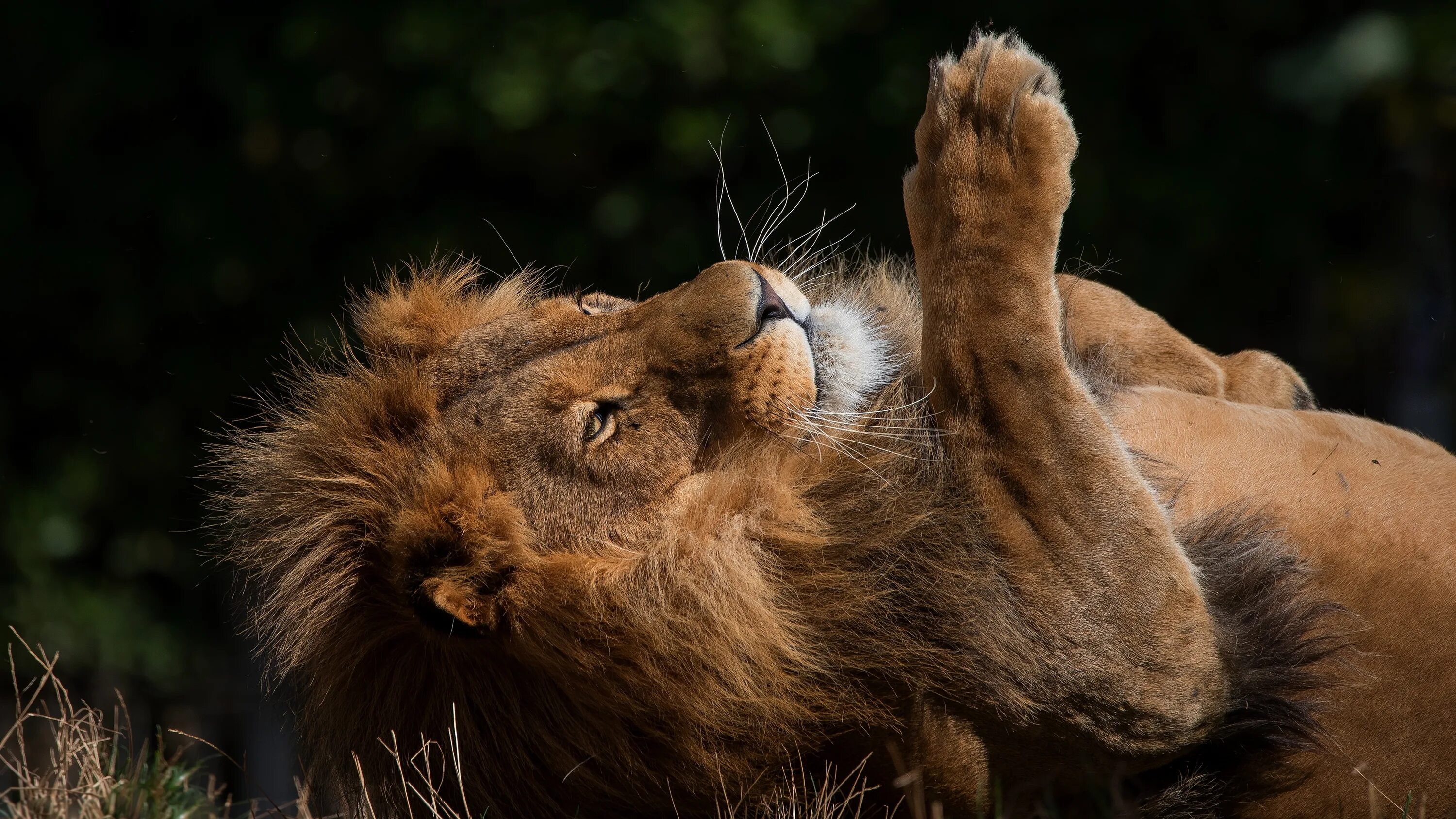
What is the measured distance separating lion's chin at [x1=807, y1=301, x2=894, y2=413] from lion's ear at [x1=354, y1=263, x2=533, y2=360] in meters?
0.61

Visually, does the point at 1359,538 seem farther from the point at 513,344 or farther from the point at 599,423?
the point at 513,344

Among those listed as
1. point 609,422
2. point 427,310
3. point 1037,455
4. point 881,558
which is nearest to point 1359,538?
point 1037,455

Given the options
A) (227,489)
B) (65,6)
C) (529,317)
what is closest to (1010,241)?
(529,317)

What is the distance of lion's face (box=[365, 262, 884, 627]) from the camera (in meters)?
2.03

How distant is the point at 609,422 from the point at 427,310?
0.53 m

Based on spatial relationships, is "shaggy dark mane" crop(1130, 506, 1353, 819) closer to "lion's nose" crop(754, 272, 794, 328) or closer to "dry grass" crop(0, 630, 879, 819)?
"dry grass" crop(0, 630, 879, 819)

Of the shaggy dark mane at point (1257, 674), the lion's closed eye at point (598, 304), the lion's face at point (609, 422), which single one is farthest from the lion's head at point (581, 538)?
the shaggy dark mane at point (1257, 674)

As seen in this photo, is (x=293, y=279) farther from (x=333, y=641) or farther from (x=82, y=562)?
(x=333, y=641)

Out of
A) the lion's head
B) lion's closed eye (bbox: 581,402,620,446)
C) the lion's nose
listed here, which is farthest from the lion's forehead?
the lion's nose

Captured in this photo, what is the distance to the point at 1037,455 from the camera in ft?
6.09

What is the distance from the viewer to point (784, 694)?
1.92 meters

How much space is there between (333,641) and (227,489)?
44 cm

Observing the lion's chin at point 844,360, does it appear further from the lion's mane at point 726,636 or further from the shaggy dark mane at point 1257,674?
the shaggy dark mane at point 1257,674

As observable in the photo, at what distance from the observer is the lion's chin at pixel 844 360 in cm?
218
